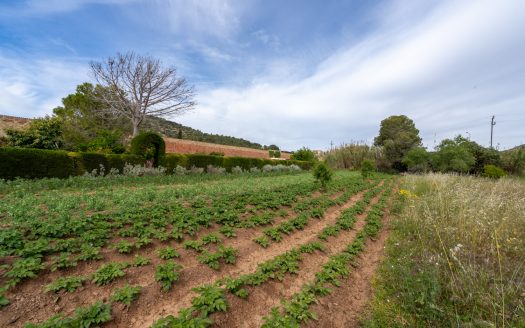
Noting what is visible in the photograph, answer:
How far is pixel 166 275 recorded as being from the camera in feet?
8.64

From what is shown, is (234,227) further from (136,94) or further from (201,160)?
(136,94)

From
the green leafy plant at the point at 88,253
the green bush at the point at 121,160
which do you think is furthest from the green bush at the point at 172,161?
the green leafy plant at the point at 88,253

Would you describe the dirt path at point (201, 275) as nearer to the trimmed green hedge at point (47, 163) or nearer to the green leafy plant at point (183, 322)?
the green leafy plant at point (183, 322)

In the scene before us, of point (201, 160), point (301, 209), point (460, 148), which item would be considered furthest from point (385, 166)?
point (301, 209)

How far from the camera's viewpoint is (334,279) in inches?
125

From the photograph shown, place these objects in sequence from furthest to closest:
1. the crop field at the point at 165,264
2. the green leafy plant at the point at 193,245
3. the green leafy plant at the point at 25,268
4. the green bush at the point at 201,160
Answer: the green bush at the point at 201,160 → the green leafy plant at the point at 193,245 → the green leafy plant at the point at 25,268 → the crop field at the point at 165,264

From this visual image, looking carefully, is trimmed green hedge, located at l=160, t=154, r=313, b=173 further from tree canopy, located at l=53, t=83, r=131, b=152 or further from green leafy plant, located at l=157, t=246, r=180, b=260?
green leafy plant, located at l=157, t=246, r=180, b=260

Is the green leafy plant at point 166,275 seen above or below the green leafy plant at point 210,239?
below

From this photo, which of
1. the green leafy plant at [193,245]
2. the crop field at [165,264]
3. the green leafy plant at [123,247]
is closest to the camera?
the crop field at [165,264]

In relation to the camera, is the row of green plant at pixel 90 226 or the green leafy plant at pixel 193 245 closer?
the row of green plant at pixel 90 226

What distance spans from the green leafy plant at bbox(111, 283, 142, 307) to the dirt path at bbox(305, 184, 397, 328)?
1.82 metres

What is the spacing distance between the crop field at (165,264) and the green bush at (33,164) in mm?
4395

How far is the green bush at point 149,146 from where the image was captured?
42.5 feet

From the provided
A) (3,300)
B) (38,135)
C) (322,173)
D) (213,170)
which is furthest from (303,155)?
(3,300)
